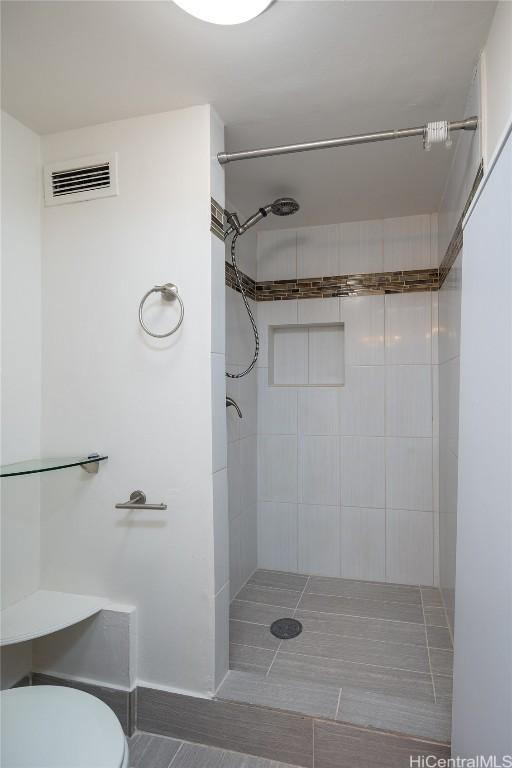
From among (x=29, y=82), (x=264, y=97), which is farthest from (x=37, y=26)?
(x=264, y=97)

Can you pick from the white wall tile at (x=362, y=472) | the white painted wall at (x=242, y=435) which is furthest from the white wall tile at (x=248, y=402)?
the white wall tile at (x=362, y=472)

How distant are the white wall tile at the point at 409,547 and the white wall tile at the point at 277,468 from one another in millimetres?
626

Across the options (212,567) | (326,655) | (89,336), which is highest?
(89,336)

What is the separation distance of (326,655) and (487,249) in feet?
5.72

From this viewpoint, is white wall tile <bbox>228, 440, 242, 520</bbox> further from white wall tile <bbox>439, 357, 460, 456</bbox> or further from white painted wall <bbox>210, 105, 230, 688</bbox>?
white wall tile <bbox>439, 357, 460, 456</bbox>

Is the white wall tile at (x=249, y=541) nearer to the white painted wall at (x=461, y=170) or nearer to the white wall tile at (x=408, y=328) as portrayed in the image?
the white wall tile at (x=408, y=328)

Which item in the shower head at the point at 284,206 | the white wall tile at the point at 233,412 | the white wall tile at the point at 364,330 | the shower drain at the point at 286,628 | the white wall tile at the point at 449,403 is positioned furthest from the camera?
the white wall tile at the point at 364,330

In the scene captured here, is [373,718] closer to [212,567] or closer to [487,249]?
[212,567]

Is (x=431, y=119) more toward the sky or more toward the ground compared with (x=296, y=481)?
more toward the sky

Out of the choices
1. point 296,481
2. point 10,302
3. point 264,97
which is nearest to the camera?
point 264,97

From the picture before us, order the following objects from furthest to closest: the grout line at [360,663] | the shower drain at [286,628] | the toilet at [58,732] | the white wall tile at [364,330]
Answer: the white wall tile at [364,330] < the shower drain at [286,628] < the grout line at [360,663] < the toilet at [58,732]

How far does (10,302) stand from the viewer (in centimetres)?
166

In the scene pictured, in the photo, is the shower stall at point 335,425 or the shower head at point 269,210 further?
the shower stall at point 335,425

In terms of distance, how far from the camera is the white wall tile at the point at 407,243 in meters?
2.62
